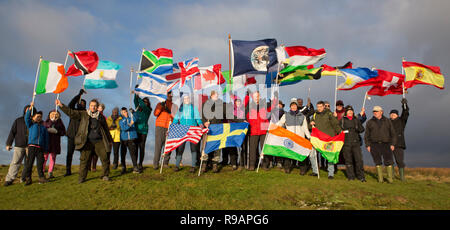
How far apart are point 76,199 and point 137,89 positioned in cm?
618

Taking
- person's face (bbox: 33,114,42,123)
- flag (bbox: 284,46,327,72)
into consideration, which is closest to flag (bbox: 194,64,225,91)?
flag (bbox: 284,46,327,72)

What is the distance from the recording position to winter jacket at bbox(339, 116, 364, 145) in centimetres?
1199

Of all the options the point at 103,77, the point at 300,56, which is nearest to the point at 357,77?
the point at 300,56

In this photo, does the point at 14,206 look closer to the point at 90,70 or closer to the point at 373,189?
the point at 90,70

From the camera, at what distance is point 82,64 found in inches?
487

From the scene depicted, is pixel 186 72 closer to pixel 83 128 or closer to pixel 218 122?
pixel 218 122

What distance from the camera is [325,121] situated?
12.4 meters

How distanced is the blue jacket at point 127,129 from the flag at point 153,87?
1.33 m

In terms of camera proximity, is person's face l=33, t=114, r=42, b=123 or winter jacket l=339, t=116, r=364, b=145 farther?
winter jacket l=339, t=116, r=364, b=145

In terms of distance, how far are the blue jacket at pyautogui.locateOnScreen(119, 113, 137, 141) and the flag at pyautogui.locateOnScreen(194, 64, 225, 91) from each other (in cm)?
435

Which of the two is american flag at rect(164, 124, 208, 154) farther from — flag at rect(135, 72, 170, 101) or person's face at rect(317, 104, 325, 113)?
person's face at rect(317, 104, 325, 113)

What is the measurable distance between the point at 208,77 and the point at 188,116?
12.4 feet
